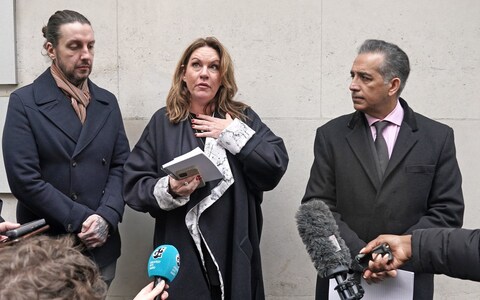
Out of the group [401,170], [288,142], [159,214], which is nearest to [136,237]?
[159,214]

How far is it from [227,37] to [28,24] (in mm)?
1320

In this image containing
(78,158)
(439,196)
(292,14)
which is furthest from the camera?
(292,14)

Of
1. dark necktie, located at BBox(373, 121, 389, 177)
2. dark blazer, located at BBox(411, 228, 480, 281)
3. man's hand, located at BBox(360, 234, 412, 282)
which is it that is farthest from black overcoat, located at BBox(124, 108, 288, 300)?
dark blazer, located at BBox(411, 228, 480, 281)

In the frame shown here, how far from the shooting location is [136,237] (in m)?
4.50

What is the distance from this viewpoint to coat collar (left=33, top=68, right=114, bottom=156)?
3.54 meters

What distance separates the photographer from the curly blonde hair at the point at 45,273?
55.4 inches

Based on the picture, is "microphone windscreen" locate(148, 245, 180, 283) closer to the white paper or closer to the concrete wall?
the white paper

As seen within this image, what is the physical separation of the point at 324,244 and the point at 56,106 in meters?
1.62

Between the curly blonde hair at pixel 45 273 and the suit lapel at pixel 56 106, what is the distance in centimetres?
206

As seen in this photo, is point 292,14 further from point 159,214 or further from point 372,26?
point 159,214

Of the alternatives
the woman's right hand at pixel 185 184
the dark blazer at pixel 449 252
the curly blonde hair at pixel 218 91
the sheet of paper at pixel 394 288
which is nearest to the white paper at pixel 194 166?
the woman's right hand at pixel 185 184

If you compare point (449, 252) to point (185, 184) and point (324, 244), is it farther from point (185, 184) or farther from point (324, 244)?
point (185, 184)

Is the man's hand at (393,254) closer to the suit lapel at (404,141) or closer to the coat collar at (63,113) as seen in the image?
the suit lapel at (404,141)

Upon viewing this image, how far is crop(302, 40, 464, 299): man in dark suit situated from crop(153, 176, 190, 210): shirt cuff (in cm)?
67
